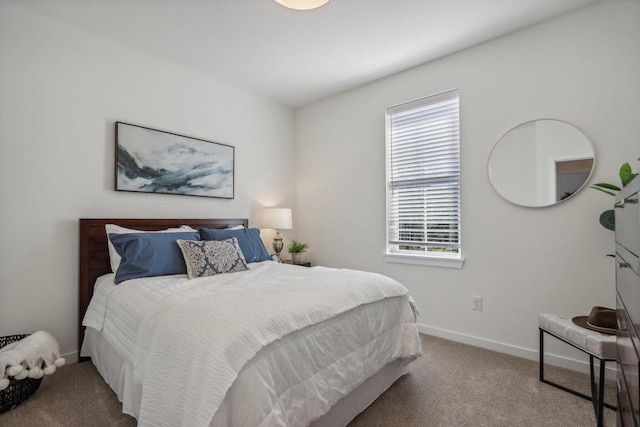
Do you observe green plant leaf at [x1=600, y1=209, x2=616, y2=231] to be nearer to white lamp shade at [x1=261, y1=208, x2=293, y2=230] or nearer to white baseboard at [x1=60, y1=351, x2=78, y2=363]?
white lamp shade at [x1=261, y1=208, x2=293, y2=230]

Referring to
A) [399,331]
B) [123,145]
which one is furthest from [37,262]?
[399,331]

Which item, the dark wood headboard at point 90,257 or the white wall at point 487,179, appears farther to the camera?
the dark wood headboard at point 90,257

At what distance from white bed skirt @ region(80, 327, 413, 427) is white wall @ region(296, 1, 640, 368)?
3.60 ft

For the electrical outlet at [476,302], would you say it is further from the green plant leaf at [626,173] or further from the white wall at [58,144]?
the white wall at [58,144]

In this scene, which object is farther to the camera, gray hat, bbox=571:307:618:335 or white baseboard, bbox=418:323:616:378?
white baseboard, bbox=418:323:616:378

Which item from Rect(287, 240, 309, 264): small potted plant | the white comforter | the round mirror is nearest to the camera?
the white comforter

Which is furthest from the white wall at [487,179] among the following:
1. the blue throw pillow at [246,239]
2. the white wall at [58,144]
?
the white wall at [58,144]

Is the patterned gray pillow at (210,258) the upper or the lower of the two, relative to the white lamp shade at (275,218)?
lower

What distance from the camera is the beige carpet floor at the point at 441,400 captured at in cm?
178

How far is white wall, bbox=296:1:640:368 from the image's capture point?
2.28 meters

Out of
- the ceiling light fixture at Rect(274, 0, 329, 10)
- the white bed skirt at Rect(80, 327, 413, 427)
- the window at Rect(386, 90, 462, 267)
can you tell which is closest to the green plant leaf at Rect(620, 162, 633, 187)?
the window at Rect(386, 90, 462, 267)

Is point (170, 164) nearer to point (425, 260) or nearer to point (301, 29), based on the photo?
→ point (301, 29)

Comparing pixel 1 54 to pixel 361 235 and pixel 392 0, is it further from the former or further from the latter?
pixel 361 235

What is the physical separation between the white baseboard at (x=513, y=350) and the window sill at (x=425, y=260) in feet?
2.03
